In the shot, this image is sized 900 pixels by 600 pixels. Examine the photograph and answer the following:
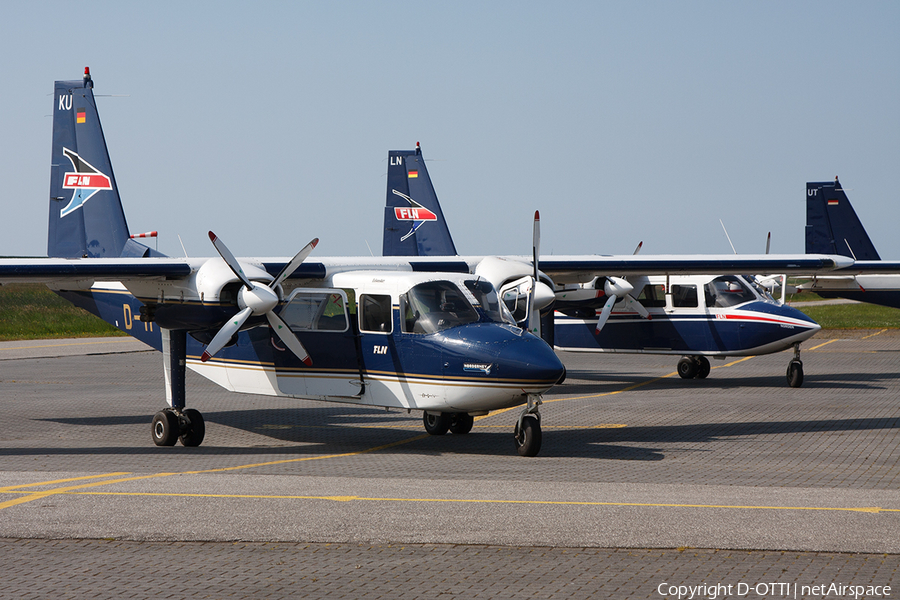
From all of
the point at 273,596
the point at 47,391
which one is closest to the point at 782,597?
the point at 273,596

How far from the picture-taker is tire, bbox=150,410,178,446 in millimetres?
14391

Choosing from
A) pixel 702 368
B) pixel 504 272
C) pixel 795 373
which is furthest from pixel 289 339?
pixel 702 368

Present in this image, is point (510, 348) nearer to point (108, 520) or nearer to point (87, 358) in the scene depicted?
point (108, 520)

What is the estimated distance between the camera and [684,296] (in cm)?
2269

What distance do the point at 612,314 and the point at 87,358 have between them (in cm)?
1894

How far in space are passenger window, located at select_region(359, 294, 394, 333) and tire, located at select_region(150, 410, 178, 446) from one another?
329 cm

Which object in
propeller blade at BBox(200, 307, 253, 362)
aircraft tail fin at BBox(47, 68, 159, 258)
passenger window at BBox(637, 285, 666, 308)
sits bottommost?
passenger window at BBox(637, 285, 666, 308)

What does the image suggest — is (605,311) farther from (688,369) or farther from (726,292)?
(688,369)

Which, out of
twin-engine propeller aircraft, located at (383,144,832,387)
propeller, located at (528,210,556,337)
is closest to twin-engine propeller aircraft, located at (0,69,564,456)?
propeller, located at (528,210,556,337)

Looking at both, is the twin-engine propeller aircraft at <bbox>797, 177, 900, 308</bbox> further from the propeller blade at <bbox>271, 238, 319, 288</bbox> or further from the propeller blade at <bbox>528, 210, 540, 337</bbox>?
the propeller blade at <bbox>271, 238, 319, 288</bbox>

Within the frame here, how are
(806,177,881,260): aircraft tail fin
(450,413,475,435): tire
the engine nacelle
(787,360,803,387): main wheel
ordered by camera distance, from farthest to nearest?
(806,177,881,260): aircraft tail fin, (787,360,803,387): main wheel, the engine nacelle, (450,413,475,435): tire

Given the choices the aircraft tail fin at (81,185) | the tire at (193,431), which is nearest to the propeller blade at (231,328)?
the tire at (193,431)

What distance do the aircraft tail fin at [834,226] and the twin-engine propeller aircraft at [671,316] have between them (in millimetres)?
13776

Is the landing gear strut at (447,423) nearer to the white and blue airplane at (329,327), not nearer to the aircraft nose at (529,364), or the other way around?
the white and blue airplane at (329,327)
